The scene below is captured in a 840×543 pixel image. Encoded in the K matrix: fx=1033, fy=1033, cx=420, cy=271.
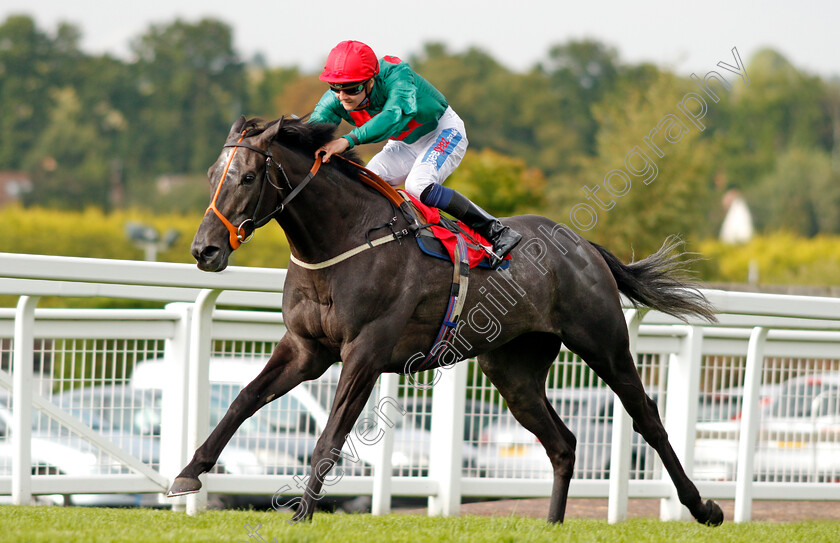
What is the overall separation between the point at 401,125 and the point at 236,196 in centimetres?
84

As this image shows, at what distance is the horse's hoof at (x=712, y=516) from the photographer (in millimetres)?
5488

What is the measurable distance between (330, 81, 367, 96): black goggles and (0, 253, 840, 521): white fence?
1.06 m

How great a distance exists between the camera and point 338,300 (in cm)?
439

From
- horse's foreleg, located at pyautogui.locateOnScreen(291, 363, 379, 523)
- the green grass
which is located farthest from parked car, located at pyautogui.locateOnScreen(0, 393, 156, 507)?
horse's foreleg, located at pyautogui.locateOnScreen(291, 363, 379, 523)

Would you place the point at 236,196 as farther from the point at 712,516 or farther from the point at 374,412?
the point at 712,516

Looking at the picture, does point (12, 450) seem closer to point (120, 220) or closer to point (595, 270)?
point (595, 270)

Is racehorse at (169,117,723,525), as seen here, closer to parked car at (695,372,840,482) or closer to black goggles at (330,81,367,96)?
black goggles at (330,81,367,96)

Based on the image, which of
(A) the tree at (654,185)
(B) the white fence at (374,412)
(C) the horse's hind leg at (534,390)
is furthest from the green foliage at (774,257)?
(C) the horse's hind leg at (534,390)

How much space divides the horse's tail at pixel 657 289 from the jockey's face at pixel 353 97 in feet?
5.56

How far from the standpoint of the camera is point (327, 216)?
14.8 feet

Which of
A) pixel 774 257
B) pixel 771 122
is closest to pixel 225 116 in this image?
pixel 774 257

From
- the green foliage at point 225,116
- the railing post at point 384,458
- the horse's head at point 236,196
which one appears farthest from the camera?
the green foliage at point 225,116

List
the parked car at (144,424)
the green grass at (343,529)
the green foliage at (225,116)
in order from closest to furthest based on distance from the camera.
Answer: the green grass at (343,529), the parked car at (144,424), the green foliage at (225,116)

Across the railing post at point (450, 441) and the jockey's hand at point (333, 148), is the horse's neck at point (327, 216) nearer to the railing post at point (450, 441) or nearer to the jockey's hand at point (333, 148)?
the jockey's hand at point (333, 148)
